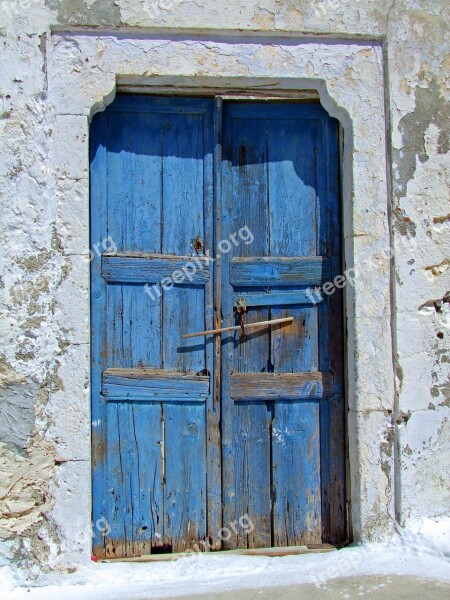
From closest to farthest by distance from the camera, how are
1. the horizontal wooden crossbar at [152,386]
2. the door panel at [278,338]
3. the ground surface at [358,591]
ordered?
the ground surface at [358,591] → the horizontal wooden crossbar at [152,386] → the door panel at [278,338]

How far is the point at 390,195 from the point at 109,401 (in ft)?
5.54

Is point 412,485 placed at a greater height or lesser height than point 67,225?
lesser

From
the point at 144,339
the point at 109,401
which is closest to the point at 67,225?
the point at 144,339

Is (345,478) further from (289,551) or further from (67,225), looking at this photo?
(67,225)

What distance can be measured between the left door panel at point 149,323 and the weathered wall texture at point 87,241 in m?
0.16

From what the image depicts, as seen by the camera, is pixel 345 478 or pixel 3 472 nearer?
pixel 3 472

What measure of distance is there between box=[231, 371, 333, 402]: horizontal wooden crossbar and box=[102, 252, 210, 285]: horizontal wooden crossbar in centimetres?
53

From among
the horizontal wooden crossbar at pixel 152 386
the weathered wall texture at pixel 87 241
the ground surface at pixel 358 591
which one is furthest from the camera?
the horizontal wooden crossbar at pixel 152 386

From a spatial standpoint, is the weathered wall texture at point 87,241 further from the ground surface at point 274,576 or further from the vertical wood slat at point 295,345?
the vertical wood slat at point 295,345

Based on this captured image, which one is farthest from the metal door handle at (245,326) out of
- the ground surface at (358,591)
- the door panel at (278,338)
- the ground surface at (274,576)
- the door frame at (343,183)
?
the ground surface at (358,591)

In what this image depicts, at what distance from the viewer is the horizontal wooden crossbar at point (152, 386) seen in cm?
331

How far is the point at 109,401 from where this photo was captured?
131 inches

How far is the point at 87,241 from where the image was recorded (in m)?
3.21

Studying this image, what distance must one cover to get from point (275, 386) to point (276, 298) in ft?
1.43
